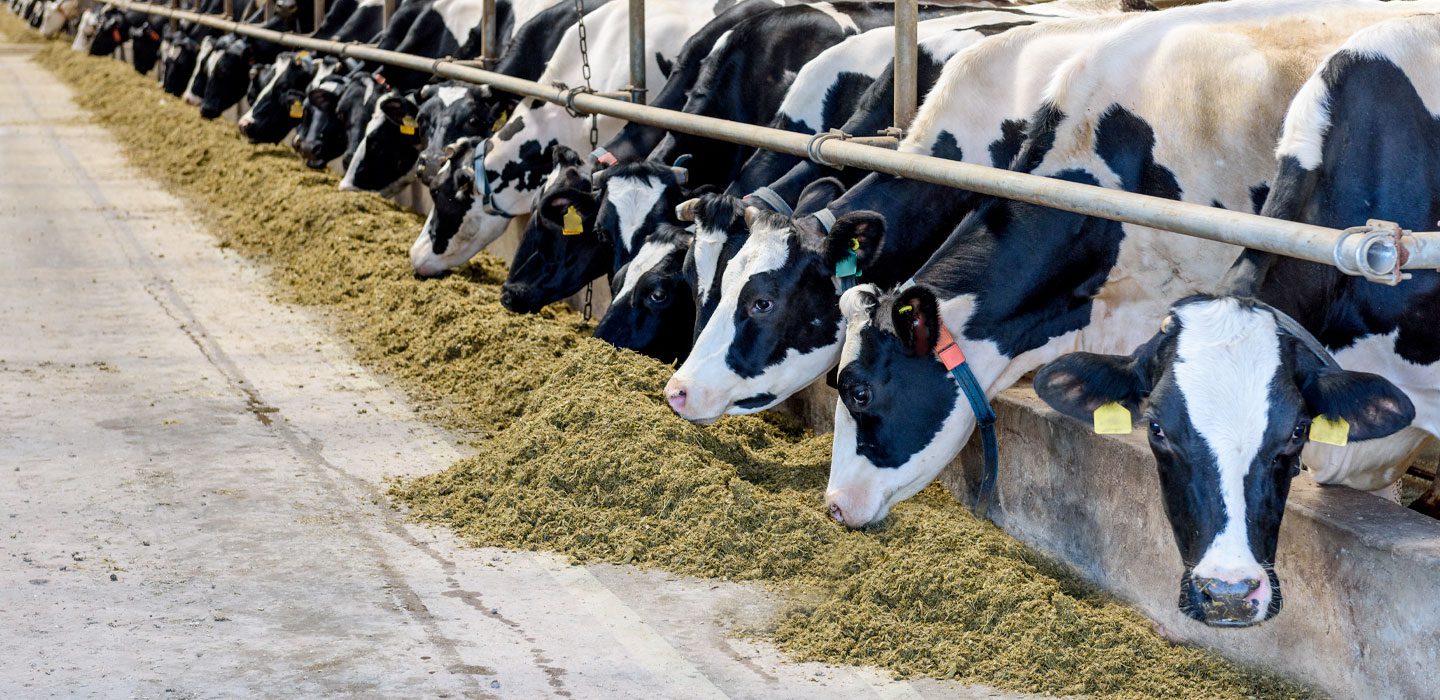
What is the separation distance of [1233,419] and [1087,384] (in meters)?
0.41

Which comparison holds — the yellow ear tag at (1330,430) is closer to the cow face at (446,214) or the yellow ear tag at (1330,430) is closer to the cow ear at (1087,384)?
the cow ear at (1087,384)

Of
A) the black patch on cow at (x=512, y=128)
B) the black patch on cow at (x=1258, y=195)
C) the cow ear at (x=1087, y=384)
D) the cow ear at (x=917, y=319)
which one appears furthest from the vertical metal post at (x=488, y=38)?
the cow ear at (x=1087, y=384)

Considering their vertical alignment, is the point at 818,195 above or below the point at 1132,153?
below

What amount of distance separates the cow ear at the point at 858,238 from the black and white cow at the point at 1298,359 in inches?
61.5

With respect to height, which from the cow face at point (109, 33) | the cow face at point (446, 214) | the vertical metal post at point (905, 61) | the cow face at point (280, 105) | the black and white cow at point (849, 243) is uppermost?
the vertical metal post at point (905, 61)

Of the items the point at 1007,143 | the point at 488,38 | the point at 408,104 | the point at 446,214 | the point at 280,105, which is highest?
the point at 1007,143

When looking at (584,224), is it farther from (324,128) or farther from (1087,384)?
(324,128)

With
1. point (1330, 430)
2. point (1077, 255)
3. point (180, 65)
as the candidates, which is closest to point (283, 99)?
point (180, 65)

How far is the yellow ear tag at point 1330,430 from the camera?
368 cm

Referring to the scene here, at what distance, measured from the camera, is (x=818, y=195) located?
6469 mm

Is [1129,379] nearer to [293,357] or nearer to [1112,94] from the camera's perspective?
[1112,94]

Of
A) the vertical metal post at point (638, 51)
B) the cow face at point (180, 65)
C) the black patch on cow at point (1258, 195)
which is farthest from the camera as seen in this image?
the cow face at point (180, 65)

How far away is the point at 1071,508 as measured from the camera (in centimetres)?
505

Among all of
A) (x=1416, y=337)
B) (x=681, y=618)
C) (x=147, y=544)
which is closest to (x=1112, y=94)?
(x=1416, y=337)
